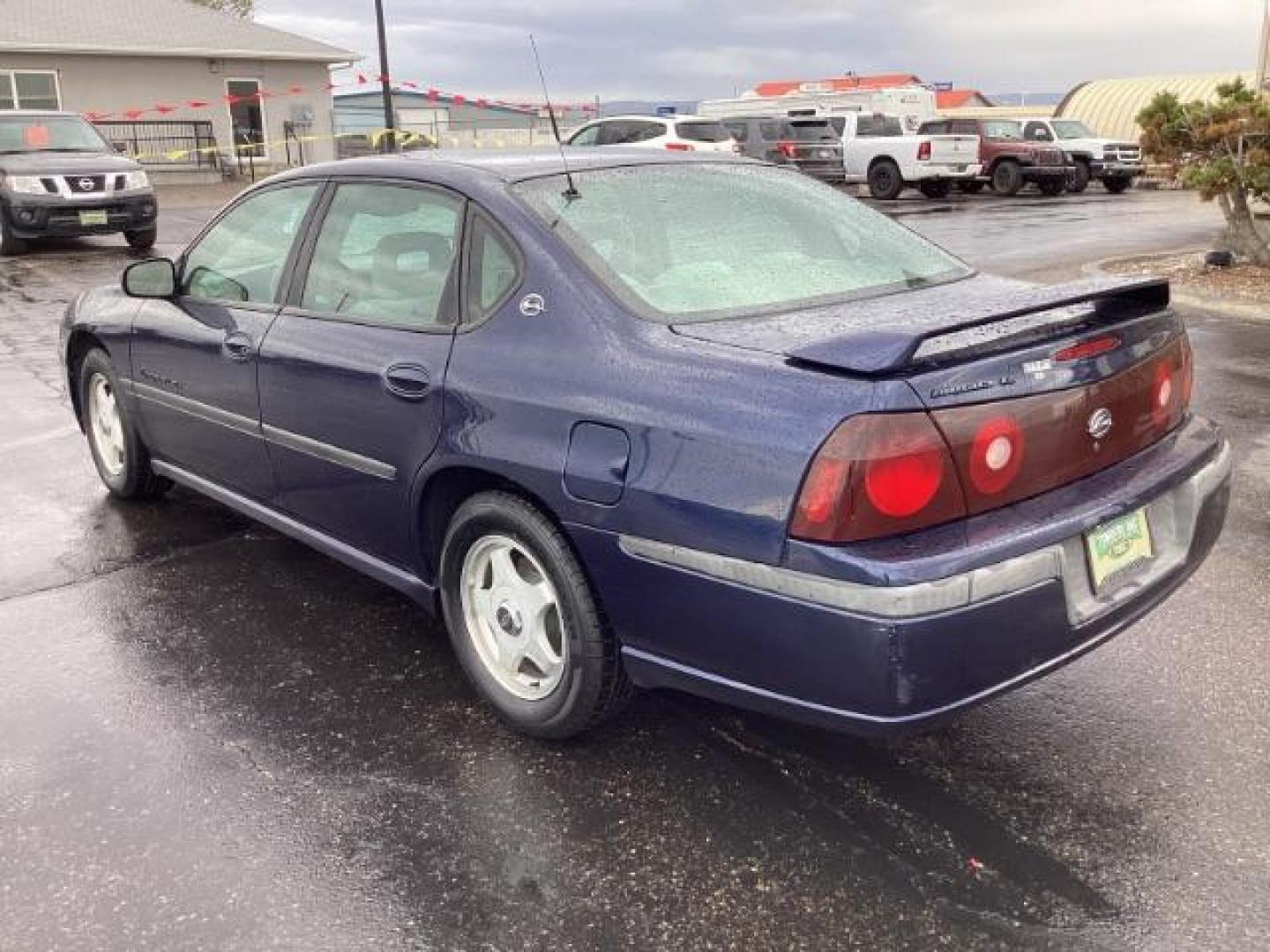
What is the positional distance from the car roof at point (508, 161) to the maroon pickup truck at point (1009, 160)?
23015 millimetres

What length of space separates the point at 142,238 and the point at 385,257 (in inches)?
515

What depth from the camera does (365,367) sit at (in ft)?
11.1

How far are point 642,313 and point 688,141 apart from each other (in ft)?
60.5

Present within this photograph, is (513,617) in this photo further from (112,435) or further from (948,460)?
(112,435)

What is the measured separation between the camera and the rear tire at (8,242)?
556 inches

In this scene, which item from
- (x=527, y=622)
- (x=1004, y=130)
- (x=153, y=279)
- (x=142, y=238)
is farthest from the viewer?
(x=1004, y=130)

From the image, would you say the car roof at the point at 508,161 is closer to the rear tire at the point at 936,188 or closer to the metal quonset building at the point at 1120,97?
the rear tire at the point at 936,188

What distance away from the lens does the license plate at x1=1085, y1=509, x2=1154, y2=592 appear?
8.66 ft

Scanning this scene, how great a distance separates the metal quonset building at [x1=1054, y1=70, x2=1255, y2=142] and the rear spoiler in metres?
35.2

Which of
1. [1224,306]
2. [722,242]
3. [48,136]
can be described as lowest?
[1224,306]

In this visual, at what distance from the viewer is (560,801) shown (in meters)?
2.90

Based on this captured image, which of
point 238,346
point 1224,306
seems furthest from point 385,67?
point 238,346

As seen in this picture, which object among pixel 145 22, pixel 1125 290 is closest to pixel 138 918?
pixel 1125 290

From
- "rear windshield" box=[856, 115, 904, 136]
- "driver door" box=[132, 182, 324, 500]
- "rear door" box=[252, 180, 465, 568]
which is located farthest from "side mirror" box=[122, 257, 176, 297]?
"rear windshield" box=[856, 115, 904, 136]
